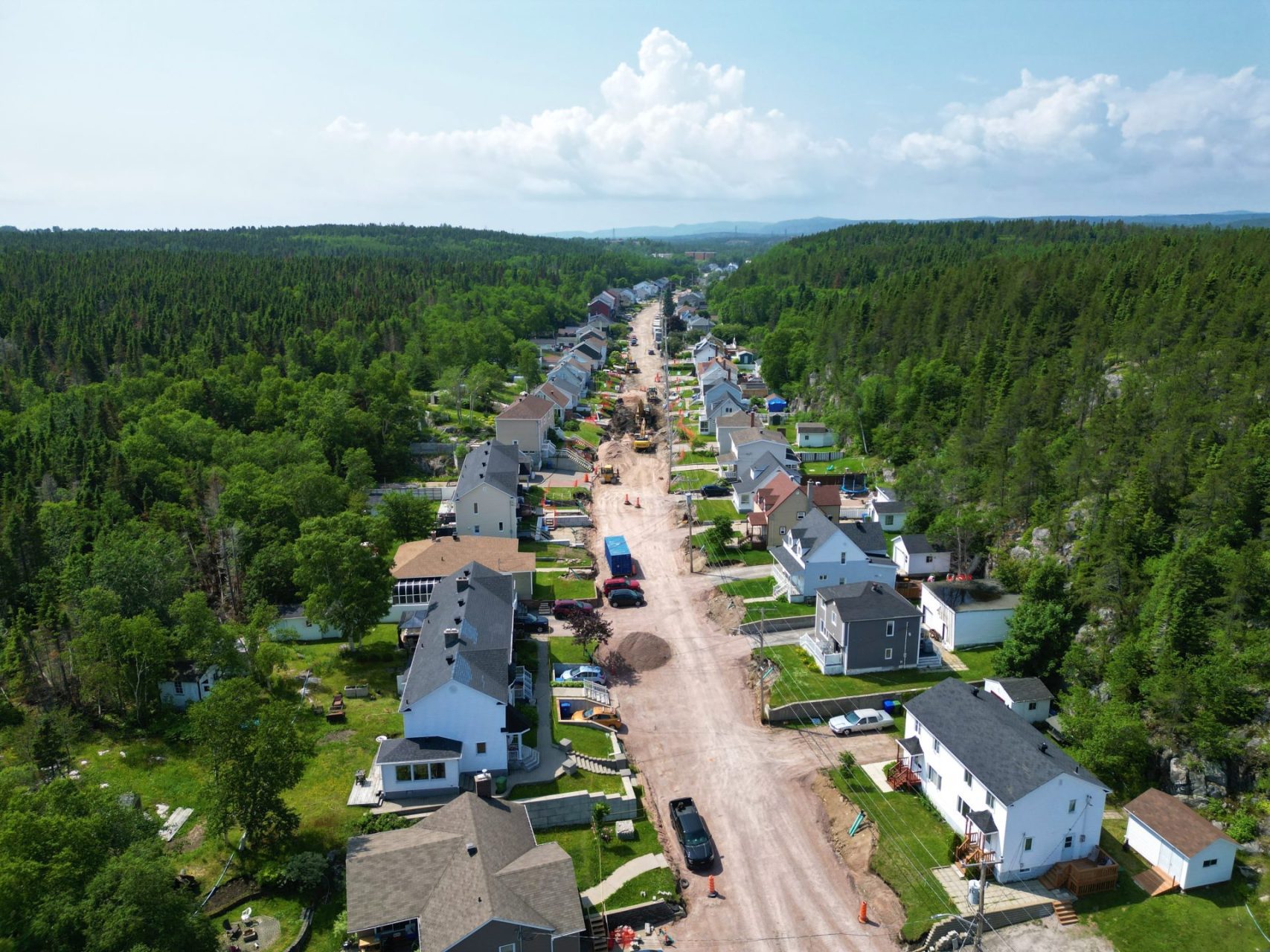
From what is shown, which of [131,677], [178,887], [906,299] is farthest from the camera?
[906,299]

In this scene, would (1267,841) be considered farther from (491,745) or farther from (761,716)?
→ (491,745)

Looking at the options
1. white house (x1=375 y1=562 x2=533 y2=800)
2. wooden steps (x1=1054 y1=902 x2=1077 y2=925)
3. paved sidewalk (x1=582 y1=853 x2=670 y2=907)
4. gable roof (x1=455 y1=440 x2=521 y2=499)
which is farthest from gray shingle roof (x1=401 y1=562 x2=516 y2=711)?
wooden steps (x1=1054 y1=902 x2=1077 y2=925)

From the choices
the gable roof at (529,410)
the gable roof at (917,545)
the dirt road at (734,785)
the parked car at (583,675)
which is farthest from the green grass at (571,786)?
the gable roof at (529,410)

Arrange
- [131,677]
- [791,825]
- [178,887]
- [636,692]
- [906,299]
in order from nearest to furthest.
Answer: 1. [178,887]
2. [791,825]
3. [131,677]
4. [636,692]
5. [906,299]

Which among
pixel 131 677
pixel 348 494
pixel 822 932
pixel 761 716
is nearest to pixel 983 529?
pixel 761 716

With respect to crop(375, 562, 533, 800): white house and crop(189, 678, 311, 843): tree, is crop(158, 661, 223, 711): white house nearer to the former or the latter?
crop(189, 678, 311, 843): tree

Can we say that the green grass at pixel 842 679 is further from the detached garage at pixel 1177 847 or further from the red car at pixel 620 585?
the detached garage at pixel 1177 847
